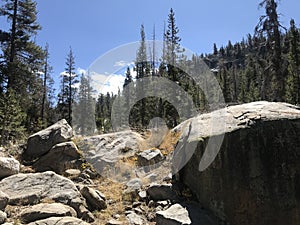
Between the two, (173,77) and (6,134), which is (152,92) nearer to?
(173,77)

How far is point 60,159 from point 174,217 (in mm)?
4862

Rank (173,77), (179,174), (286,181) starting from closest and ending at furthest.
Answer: (286,181) → (179,174) → (173,77)

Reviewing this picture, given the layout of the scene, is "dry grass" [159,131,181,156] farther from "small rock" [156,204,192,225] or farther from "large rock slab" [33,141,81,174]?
"small rock" [156,204,192,225]

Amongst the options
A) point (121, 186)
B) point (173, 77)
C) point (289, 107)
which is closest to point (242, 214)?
point (289, 107)

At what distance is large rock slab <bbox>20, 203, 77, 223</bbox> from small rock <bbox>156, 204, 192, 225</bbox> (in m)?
1.64

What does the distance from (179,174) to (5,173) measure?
4.12 metres

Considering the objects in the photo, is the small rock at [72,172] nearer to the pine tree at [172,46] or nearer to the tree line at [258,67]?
the tree line at [258,67]

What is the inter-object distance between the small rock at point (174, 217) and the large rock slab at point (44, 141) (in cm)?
507

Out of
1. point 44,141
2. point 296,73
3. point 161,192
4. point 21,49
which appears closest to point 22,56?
point 21,49

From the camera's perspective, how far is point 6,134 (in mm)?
12672

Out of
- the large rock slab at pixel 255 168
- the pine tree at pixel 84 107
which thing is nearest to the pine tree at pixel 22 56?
the large rock slab at pixel 255 168

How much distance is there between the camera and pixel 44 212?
15.3 ft

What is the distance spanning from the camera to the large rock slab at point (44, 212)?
462 cm

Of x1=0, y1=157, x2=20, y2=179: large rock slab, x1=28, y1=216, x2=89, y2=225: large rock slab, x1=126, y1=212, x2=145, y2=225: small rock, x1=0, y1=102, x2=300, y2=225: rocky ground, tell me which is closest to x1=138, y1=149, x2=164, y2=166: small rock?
x1=0, y1=102, x2=300, y2=225: rocky ground
